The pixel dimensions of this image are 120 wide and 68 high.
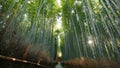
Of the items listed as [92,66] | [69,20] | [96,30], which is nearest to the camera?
[92,66]

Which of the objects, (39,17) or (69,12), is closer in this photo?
(39,17)

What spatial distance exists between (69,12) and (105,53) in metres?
6.51

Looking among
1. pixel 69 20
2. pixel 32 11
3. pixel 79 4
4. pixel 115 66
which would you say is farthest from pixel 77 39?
pixel 115 66

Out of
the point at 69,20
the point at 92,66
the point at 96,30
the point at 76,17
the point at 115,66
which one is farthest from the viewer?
the point at 69,20

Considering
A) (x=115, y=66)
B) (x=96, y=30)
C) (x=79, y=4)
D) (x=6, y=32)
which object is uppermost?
(x=79, y=4)

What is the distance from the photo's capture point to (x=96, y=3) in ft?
33.4

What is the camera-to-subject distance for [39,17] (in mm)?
11625

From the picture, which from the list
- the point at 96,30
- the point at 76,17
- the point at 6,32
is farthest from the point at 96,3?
the point at 6,32

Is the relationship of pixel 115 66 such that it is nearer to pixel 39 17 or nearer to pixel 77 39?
pixel 39 17

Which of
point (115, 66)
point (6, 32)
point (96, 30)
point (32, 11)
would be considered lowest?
point (115, 66)

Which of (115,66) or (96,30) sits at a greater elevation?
(96,30)

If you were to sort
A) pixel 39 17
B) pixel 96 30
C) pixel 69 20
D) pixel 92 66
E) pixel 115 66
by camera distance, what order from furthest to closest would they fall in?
pixel 69 20, pixel 39 17, pixel 96 30, pixel 92 66, pixel 115 66

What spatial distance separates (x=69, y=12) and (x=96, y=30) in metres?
4.27

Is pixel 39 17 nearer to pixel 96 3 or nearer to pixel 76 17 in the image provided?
pixel 76 17
